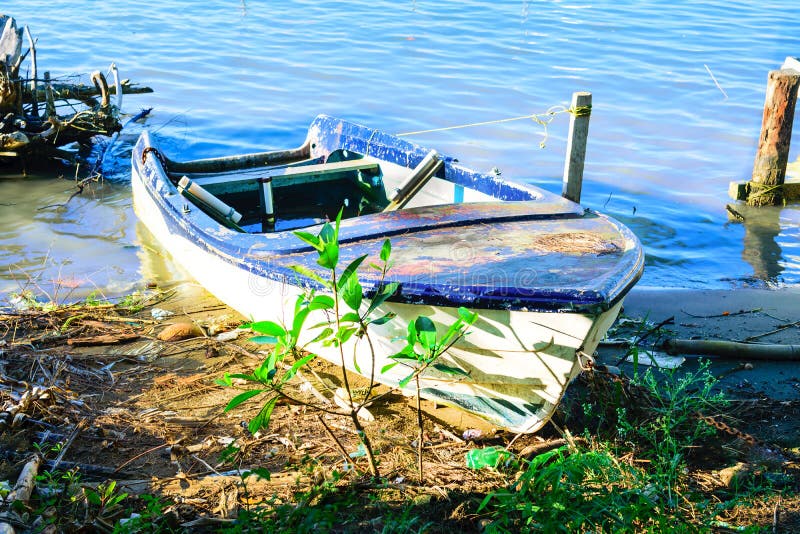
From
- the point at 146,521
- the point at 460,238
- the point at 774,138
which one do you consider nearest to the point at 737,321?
the point at 460,238

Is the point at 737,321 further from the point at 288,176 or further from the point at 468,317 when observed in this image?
the point at 288,176

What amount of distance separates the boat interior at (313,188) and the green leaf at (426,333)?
280cm

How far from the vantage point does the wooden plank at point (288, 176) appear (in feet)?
23.6

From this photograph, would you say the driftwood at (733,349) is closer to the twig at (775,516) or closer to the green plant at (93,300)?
the twig at (775,516)

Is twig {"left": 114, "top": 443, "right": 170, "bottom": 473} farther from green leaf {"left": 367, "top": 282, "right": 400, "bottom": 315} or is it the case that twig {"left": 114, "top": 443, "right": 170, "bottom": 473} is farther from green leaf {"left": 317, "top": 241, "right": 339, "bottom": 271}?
green leaf {"left": 317, "top": 241, "right": 339, "bottom": 271}

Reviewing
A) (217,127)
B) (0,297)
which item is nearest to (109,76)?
(217,127)

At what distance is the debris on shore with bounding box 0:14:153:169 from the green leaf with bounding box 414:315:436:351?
7.65 metres

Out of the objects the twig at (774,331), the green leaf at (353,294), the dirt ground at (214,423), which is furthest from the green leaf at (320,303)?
the twig at (774,331)

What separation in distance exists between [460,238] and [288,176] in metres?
2.80

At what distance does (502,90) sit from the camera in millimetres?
15203

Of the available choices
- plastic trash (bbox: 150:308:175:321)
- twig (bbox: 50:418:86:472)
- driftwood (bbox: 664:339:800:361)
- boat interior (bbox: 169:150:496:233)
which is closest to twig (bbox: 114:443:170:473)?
twig (bbox: 50:418:86:472)

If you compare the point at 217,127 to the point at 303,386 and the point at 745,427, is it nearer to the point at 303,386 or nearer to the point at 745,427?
the point at 303,386

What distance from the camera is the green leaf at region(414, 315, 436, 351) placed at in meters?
3.81

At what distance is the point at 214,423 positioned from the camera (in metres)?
4.75
